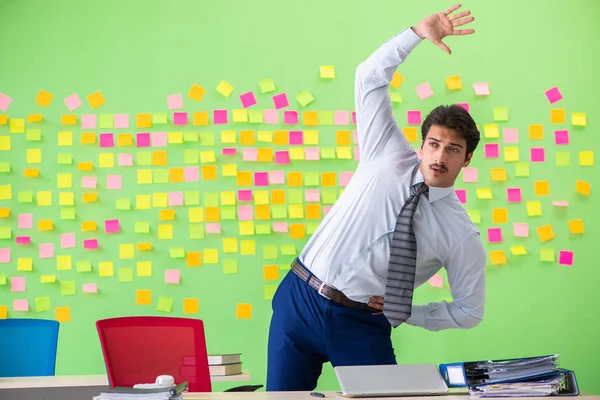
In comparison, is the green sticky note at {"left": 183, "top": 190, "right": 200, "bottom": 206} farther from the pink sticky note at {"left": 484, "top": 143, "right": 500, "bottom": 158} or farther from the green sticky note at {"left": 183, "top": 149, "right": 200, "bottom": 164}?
the pink sticky note at {"left": 484, "top": 143, "right": 500, "bottom": 158}

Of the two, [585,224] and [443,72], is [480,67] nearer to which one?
[443,72]

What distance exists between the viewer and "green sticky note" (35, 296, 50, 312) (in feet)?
12.0

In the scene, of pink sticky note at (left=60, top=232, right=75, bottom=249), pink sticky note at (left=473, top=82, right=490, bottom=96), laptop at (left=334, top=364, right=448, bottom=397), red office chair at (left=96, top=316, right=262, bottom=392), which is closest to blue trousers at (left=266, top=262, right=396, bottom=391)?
red office chair at (left=96, top=316, right=262, bottom=392)

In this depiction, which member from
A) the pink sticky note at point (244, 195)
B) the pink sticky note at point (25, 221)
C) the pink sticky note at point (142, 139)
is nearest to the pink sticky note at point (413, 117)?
the pink sticky note at point (244, 195)

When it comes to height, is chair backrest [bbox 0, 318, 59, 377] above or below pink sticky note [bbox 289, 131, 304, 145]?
below

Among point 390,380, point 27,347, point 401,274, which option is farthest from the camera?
point 27,347

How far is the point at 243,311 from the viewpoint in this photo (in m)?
3.71

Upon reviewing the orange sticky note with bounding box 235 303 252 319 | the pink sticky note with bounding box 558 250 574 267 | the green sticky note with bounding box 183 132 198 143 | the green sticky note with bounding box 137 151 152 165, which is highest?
the green sticky note with bounding box 183 132 198 143

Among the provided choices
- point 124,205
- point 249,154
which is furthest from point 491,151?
point 124,205

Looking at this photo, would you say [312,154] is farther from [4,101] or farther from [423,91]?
[4,101]

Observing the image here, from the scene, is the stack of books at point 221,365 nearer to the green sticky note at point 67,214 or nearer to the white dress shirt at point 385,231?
the white dress shirt at point 385,231

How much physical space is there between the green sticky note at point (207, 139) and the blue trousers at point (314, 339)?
4.41 feet

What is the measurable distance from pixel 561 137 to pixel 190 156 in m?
1.93

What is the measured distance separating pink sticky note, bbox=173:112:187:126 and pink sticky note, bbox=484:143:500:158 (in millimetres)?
1558
